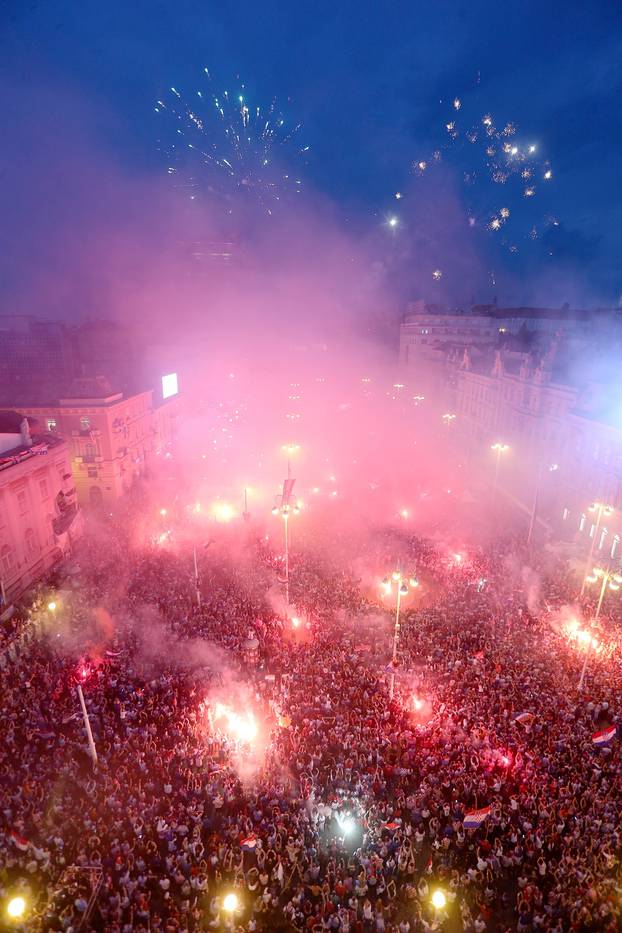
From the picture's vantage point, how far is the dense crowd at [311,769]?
→ 423 inches

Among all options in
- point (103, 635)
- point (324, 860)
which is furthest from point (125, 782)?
point (103, 635)

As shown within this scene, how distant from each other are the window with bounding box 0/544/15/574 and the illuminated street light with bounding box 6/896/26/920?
A: 14735 mm

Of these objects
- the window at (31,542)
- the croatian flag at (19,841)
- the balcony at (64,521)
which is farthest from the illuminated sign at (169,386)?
the croatian flag at (19,841)

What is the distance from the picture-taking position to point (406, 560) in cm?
2600

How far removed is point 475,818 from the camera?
38.5 feet

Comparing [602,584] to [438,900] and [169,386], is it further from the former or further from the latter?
[169,386]

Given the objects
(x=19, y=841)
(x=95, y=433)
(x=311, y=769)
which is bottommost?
(x=311, y=769)

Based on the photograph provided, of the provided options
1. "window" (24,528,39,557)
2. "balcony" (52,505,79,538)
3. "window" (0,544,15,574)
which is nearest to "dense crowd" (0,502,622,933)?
"window" (0,544,15,574)

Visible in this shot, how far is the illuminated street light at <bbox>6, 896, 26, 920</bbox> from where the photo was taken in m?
10.1

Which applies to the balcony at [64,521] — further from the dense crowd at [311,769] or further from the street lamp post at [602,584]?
the street lamp post at [602,584]

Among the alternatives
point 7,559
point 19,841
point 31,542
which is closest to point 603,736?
point 19,841

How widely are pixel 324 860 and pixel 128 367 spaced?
6169cm

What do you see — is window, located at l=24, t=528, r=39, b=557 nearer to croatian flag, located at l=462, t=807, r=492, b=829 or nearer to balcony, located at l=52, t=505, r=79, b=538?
balcony, located at l=52, t=505, r=79, b=538

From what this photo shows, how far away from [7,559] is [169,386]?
109 feet
